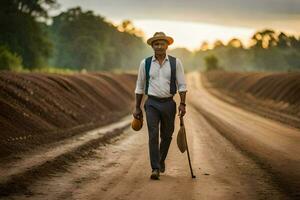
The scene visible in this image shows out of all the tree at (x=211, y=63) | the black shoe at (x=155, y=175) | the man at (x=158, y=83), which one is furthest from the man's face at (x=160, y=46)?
the tree at (x=211, y=63)

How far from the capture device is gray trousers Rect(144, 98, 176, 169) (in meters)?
9.12

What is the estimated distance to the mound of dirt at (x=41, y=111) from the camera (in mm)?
13555

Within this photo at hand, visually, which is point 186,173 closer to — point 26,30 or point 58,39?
point 26,30

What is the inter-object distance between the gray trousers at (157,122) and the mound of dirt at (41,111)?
3354 millimetres

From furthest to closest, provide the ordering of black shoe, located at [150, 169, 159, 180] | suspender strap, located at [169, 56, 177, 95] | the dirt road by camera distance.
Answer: suspender strap, located at [169, 56, 177, 95], black shoe, located at [150, 169, 159, 180], the dirt road

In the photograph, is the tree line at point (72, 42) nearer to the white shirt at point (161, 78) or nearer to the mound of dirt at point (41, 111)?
the mound of dirt at point (41, 111)

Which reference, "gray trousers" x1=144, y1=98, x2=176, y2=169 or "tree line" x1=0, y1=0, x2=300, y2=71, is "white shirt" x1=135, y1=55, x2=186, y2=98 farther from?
"tree line" x1=0, y1=0, x2=300, y2=71

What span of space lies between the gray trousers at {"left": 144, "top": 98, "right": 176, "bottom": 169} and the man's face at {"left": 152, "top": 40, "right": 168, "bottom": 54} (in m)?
0.86

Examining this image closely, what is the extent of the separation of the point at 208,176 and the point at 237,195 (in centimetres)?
155

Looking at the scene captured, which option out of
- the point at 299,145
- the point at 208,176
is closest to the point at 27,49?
the point at 299,145

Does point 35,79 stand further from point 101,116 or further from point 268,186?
point 268,186

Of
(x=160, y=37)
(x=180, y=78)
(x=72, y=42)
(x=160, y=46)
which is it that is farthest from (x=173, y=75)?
(x=72, y=42)

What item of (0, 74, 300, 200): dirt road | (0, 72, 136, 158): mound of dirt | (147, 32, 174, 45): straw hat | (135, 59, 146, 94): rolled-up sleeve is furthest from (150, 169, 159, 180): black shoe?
(0, 72, 136, 158): mound of dirt

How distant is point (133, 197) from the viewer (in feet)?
24.5
